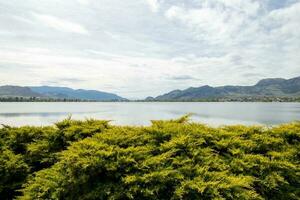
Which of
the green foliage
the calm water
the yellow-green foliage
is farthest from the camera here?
the calm water

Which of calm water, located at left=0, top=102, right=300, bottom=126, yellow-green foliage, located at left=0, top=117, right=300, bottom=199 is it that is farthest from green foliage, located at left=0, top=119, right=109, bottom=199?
calm water, located at left=0, top=102, right=300, bottom=126

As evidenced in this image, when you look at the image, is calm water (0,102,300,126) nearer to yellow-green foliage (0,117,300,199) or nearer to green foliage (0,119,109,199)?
green foliage (0,119,109,199)

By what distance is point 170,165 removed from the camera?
19.3 ft

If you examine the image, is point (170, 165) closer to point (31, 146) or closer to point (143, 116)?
point (31, 146)

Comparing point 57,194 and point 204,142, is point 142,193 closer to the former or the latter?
point 57,194

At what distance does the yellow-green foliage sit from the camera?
539 cm

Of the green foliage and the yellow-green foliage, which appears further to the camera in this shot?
the green foliage

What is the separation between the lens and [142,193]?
211 inches

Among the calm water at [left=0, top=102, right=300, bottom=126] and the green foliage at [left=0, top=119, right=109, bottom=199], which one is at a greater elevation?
the green foliage at [left=0, top=119, right=109, bottom=199]

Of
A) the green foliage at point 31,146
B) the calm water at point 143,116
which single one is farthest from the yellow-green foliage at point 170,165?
the calm water at point 143,116

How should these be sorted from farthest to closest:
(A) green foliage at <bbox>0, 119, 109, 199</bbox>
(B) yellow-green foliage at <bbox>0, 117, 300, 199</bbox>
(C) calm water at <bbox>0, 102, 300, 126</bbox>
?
(C) calm water at <bbox>0, 102, 300, 126</bbox>, (A) green foliage at <bbox>0, 119, 109, 199</bbox>, (B) yellow-green foliage at <bbox>0, 117, 300, 199</bbox>

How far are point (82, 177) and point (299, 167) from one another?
5.18 metres

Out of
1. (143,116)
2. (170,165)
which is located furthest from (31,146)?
(143,116)

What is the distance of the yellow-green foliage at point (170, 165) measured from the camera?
5395mm
